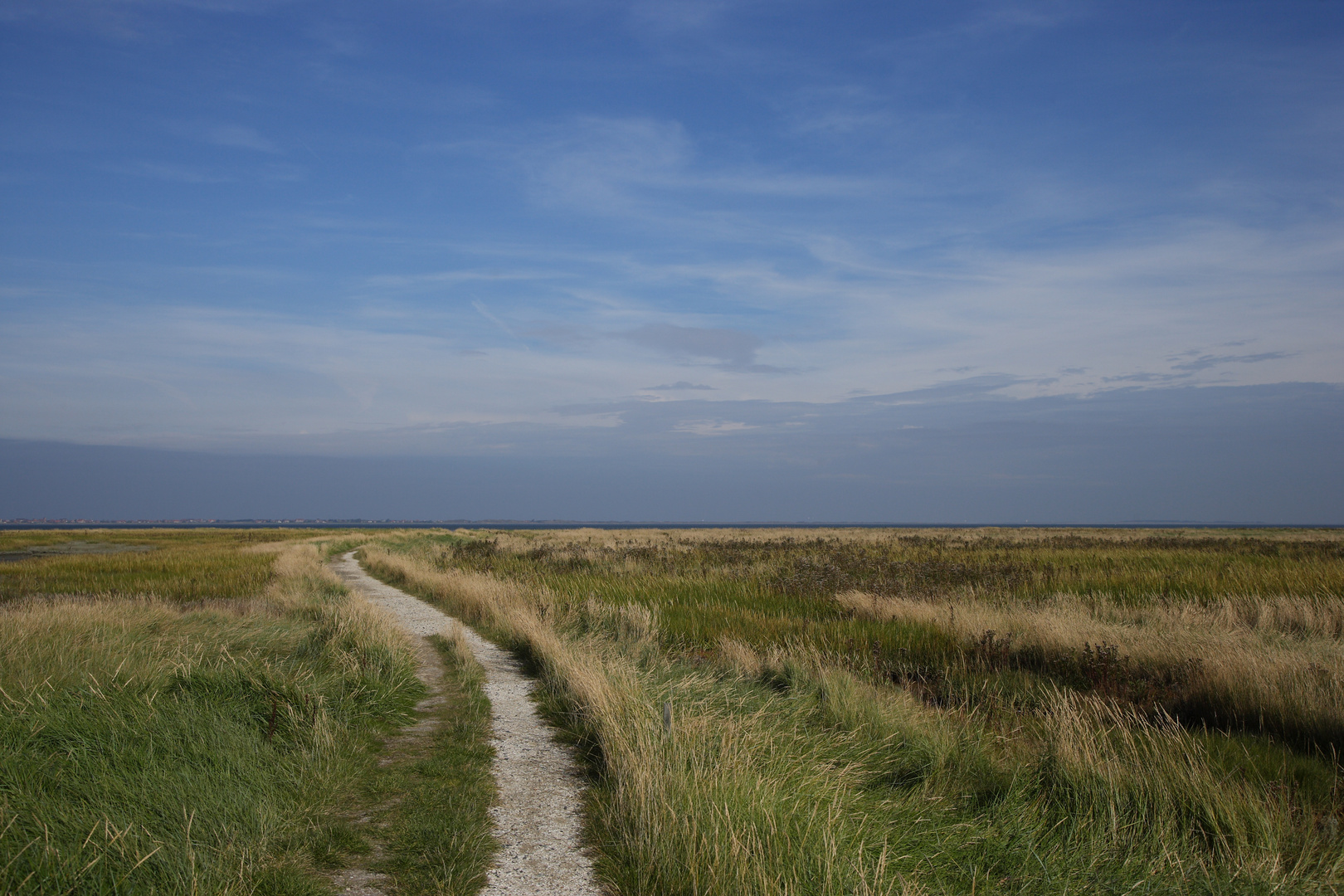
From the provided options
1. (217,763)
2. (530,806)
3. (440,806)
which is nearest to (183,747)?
(217,763)

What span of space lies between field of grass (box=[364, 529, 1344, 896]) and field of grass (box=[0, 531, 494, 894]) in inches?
50.5

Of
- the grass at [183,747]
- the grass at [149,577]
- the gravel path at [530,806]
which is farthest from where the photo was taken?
the grass at [149,577]

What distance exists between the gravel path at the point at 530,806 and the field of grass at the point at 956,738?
23 centimetres

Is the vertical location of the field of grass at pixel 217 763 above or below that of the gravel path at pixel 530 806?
above

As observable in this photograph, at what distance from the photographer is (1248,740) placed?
6.44 metres

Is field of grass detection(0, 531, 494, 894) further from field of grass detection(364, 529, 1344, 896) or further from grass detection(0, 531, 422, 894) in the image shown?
field of grass detection(364, 529, 1344, 896)

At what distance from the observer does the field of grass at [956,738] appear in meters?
4.09

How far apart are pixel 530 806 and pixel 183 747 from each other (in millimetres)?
2622

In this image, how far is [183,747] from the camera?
17.0 feet

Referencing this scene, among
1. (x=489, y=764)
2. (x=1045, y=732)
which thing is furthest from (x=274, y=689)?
(x=1045, y=732)

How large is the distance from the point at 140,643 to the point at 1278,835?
10.5m

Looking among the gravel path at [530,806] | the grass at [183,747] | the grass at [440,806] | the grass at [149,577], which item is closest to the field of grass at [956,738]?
the gravel path at [530,806]

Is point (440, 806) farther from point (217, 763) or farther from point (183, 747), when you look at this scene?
point (183, 747)

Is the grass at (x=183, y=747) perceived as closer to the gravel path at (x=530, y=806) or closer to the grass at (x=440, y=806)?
the grass at (x=440, y=806)
